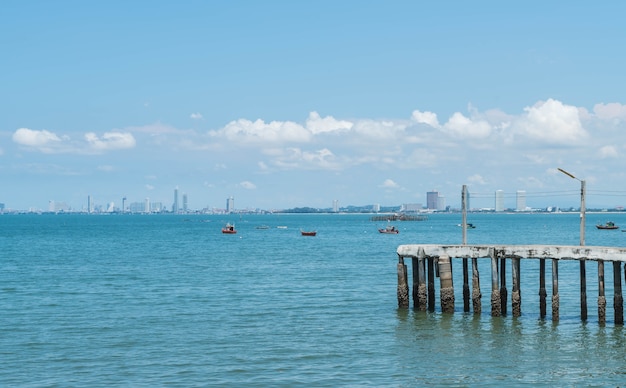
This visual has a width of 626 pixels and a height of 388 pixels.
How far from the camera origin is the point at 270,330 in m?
32.8

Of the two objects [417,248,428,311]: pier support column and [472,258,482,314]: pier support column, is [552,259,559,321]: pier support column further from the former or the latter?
[417,248,428,311]: pier support column

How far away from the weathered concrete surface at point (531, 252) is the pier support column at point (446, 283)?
0.35 meters

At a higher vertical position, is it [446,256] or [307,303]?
[446,256]

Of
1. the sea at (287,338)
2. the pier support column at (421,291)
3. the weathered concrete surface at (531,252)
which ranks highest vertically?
the weathered concrete surface at (531,252)

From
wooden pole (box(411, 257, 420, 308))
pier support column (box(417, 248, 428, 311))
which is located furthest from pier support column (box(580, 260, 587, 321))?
wooden pole (box(411, 257, 420, 308))

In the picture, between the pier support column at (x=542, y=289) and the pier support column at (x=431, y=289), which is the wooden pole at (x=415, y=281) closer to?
the pier support column at (x=431, y=289)

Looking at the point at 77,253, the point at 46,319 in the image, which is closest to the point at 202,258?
the point at 77,253

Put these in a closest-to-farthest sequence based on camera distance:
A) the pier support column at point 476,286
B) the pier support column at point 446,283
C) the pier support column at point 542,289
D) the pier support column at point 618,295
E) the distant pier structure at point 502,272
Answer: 1. the pier support column at point 618,295
2. the distant pier structure at point 502,272
3. the pier support column at point 542,289
4. the pier support column at point 476,286
5. the pier support column at point 446,283

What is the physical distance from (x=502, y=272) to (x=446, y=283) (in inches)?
115

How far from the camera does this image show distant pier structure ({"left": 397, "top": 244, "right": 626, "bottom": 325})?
3050 cm

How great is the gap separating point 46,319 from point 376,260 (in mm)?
41533

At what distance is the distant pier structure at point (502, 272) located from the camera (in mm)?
30500

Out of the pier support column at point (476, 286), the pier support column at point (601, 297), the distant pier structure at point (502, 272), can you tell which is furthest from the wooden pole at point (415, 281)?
the pier support column at point (601, 297)

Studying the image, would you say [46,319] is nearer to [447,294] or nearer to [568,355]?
[447,294]
